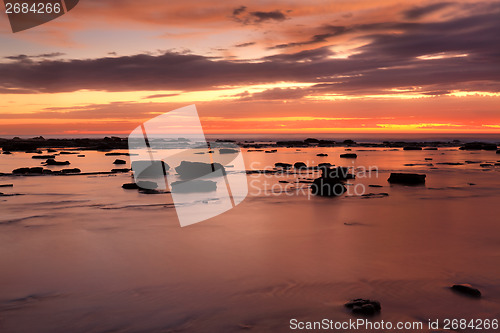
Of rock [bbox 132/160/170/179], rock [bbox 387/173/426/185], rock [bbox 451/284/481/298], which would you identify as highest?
rock [bbox 132/160/170/179]

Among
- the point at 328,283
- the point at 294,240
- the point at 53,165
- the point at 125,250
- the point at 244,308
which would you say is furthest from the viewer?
the point at 53,165

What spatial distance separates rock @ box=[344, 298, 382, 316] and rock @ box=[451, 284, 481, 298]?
1.61 meters

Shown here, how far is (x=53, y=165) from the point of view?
31.6 m

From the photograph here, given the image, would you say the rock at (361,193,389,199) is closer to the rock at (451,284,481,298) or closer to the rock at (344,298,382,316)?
the rock at (451,284,481,298)

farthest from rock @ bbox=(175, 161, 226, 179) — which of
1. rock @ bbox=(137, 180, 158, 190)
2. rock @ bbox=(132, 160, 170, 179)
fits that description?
rock @ bbox=(137, 180, 158, 190)

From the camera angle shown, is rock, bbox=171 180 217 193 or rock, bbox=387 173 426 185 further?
rock, bbox=387 173 426 185

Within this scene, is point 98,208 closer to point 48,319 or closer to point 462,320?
point 48,319

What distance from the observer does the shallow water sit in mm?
5605

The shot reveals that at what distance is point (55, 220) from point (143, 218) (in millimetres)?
2616

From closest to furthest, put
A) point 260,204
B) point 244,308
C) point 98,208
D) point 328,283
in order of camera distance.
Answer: point 244,308 < point 328,283 < point 98,208 < point 260,204

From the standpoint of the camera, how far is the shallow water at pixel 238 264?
18.4 feet

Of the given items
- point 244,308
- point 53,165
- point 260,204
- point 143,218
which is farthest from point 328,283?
point 53,165

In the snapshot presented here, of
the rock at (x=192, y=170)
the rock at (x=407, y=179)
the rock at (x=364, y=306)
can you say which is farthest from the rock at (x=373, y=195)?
the rock at (x=364, y=306)

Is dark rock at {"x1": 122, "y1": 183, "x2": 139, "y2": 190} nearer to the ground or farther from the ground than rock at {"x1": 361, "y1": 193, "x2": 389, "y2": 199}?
farther from the ground
